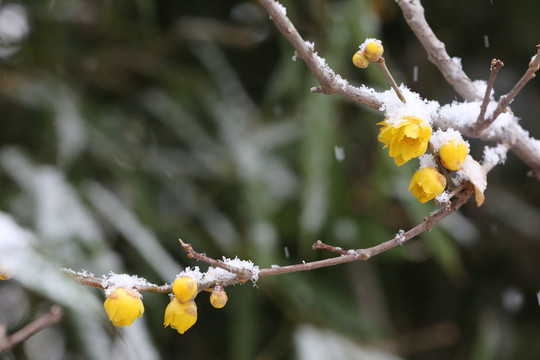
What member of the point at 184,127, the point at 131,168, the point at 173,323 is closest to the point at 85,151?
the point at 131,168

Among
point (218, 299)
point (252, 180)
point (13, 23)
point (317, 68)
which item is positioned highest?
point (13, 23)

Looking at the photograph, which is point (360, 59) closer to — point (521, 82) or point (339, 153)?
point (521, 82)

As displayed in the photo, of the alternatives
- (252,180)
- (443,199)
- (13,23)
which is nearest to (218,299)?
(443,199)

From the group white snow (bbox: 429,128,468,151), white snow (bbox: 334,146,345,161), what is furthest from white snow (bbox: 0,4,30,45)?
→ white snow (bbox: 429,128,468,151)

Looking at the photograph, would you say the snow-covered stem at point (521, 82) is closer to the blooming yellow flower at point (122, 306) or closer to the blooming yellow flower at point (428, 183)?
the blooming yellow flower at point (428, 183)

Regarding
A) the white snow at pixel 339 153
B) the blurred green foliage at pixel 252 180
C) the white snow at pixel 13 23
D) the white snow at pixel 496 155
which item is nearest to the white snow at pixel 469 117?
the white snow at pixel 496 155

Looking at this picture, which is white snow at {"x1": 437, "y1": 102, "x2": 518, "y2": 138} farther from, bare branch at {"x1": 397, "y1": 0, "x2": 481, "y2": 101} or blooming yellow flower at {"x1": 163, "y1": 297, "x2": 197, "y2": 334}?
blooming yellow flower at {"x1": 163, "y1": 297, "x2": 197, "y2": 334}

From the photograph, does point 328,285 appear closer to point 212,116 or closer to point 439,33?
point 212,116
